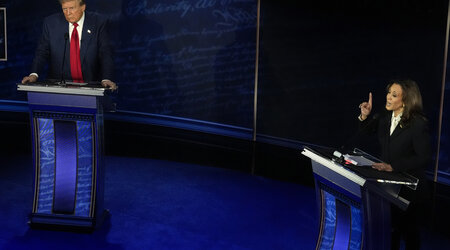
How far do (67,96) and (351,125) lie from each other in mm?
2596

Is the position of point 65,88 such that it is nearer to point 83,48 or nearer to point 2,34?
point 83,48

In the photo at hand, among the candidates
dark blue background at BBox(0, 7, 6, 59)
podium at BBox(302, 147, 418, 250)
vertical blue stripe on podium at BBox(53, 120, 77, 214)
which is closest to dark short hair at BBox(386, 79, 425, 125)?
podium at BBox(302, 147, 418, 250)

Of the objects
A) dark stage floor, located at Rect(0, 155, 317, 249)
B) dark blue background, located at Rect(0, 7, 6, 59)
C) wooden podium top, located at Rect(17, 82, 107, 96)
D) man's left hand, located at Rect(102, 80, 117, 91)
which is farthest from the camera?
dark blue background, located at Rect(0, 7, 6, 59)

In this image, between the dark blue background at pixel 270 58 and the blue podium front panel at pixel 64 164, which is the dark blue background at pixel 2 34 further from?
the blue podium front panel at pixel 64 164

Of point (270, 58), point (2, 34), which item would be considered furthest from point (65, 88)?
point (2, 34)

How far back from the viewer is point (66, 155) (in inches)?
153

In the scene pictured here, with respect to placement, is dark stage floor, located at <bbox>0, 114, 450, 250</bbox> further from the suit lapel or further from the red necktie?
the suit lapel

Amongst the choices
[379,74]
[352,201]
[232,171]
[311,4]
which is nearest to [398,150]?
[352,201]

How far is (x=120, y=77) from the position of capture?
20.9ft

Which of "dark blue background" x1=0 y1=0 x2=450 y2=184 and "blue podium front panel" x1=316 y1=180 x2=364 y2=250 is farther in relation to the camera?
"dark blue background" x1=0 y1=0 x2=450 y2=184

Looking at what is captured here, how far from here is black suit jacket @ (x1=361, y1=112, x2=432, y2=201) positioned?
298 centimetres

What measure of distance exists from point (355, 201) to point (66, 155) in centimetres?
213

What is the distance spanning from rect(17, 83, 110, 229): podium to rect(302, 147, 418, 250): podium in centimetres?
162

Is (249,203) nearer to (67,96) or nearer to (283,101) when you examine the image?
(283,101)
